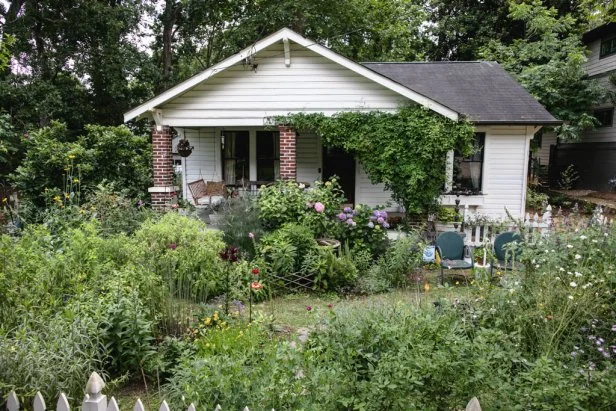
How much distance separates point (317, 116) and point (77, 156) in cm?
609

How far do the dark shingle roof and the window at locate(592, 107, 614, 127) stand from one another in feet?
26.1

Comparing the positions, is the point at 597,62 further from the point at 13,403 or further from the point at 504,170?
the point at 13,403

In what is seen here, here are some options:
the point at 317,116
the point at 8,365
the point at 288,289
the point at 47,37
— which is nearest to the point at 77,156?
the point at 317,116

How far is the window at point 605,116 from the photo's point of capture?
59.9 feet

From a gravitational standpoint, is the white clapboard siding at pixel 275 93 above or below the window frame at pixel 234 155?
above

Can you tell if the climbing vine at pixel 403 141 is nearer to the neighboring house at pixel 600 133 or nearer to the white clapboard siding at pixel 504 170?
the white clapboard siding at pixel 504 170

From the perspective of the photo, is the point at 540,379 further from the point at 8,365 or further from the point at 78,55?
the point at 78,55

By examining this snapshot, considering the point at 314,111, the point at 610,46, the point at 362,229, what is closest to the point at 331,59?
the point at 314,111

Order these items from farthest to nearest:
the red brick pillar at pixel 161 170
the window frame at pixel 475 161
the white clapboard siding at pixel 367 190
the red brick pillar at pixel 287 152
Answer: the white clapboard siding at pixel 367 190, the window frame at pixel 475 161, the red brick pillar at pixel 161 170, the red brick pillar at pixel 287 152

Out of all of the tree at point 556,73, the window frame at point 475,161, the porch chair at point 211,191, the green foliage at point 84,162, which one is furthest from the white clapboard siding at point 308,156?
the tree at point 556,73

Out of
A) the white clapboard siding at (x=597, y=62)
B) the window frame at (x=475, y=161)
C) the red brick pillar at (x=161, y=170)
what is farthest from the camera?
the white clapboard siding at (x=597, y=62)

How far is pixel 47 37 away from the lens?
18.2 metres

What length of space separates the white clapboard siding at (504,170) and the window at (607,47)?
35.8 ft

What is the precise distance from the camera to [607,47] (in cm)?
1841
